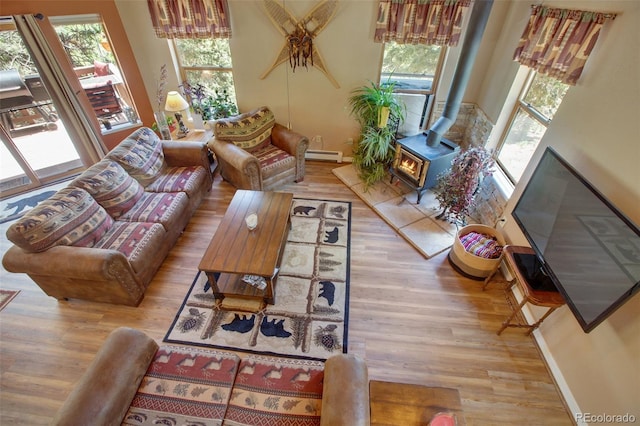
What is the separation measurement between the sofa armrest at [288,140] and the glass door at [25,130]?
2.86 metres

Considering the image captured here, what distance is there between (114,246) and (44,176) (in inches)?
102

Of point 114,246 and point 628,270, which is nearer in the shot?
point 628,270

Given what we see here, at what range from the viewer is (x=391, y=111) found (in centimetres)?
362

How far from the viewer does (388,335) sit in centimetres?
235

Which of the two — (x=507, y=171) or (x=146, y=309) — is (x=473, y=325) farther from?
(x=146, y=309)

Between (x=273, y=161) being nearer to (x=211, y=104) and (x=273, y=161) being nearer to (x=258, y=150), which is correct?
(x=258, y=150)

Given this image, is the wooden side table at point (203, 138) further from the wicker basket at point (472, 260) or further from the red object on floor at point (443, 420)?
the red object on floor at point (443, 420)

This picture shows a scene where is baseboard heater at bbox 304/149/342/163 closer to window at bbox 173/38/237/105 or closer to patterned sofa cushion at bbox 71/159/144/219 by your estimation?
window at bbox 173/38/237/105

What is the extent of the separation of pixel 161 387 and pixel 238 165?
7.37 feet

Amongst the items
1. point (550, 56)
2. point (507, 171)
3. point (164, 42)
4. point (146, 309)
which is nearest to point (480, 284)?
point (507, 171)

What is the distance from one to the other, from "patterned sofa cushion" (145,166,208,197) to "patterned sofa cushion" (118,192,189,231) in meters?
0.08

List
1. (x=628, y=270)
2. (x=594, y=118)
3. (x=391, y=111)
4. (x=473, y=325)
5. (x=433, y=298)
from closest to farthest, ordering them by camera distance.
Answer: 1. (x=628, y=270)
2. (x=594, y=118)
3. (x=473, y=325)
4. (x=433, y=298)
5. (x=391, y=111)

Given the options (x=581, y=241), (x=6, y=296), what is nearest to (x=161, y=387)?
(x=6, y=296)

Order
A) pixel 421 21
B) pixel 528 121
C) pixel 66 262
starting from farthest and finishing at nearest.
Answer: pixel 421 21
pixel 528 121
pixel 66 262
